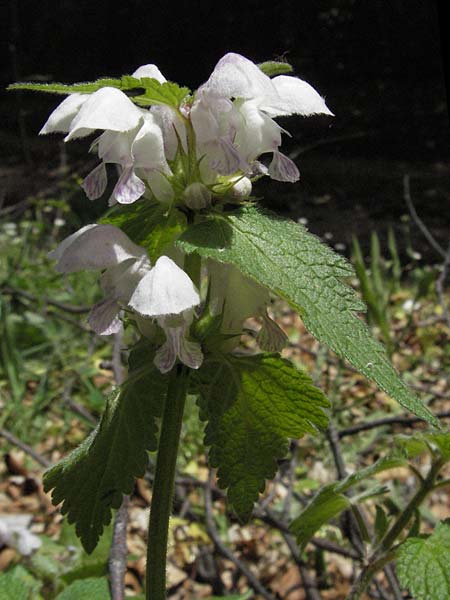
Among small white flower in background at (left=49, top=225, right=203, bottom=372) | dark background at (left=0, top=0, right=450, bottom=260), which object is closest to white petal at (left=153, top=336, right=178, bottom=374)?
small white flower in background at (left=49, top=225, right=203, bottom=372)

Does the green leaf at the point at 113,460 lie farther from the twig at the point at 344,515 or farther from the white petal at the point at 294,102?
the twig at the point at 344,515

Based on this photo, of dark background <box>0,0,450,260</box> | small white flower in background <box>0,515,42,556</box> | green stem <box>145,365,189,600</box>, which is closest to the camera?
green stem <box>145,365,189,600</box>

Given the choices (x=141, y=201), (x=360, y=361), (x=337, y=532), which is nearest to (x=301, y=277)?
(x=360, y=361)

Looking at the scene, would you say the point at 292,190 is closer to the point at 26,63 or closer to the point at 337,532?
the point at 26,63

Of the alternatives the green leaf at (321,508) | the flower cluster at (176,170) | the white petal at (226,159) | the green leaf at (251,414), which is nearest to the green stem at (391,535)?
the green leaf at (321,508)

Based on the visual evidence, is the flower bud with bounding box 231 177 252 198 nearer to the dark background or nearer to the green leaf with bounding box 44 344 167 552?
the green leaf with bounding box 44 344 167 552

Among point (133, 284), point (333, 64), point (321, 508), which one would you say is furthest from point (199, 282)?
point (333, 64)
